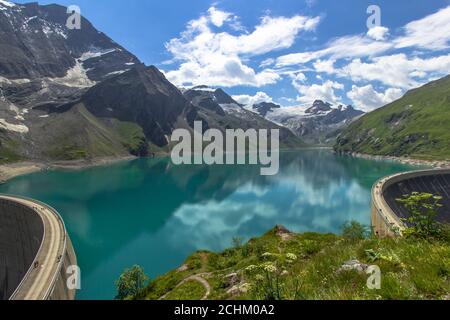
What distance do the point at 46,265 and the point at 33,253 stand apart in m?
16.9

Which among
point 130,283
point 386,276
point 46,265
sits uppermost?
point 386,276

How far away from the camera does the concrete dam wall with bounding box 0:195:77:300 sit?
3994cm

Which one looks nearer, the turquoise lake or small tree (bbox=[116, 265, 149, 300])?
small tree (bbox=[116, 265, 149, 300])

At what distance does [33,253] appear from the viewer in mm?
58500

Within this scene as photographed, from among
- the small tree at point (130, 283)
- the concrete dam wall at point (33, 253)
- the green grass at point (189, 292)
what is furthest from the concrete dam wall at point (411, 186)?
the concrete dam wall at point (33, 253)

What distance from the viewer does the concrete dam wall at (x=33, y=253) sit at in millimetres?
39944

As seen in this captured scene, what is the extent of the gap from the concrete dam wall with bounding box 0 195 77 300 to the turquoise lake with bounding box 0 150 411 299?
37.4 feet

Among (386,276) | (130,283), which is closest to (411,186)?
(130,283)

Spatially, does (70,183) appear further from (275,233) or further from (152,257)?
(275,233)

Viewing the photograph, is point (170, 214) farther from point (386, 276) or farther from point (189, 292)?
point (386, 276)

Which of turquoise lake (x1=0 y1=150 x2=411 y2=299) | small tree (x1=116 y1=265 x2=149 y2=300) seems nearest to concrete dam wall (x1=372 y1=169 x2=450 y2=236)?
turquoise lake (x1=0 y1=150 x2=411 y2=299)

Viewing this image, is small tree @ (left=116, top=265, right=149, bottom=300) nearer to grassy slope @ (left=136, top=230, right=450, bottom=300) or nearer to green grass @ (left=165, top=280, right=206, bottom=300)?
green grass @ (left=165, top=280, right=206, bottom=300)

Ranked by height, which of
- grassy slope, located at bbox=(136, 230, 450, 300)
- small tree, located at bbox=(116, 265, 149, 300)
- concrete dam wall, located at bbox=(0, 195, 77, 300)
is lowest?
small tree, located at bbox=(116, 265, 149, 300)

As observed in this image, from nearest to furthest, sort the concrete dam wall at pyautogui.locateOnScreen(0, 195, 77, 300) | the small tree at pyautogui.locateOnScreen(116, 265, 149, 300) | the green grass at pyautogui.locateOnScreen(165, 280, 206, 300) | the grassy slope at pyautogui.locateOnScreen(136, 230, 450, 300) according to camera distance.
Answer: the grassy slope at pyautogui.locateOnScreen(136, 230, 450, 300) < the green grass at pyautogui.locateOnScreen(165, 280, 206, 300) < the concrete dam wall at pyautogui.locateOnScreen(0, 195, 77, 300) < the small tree at pyautogui.locateOnScreen(116, 265, 149, 300)
